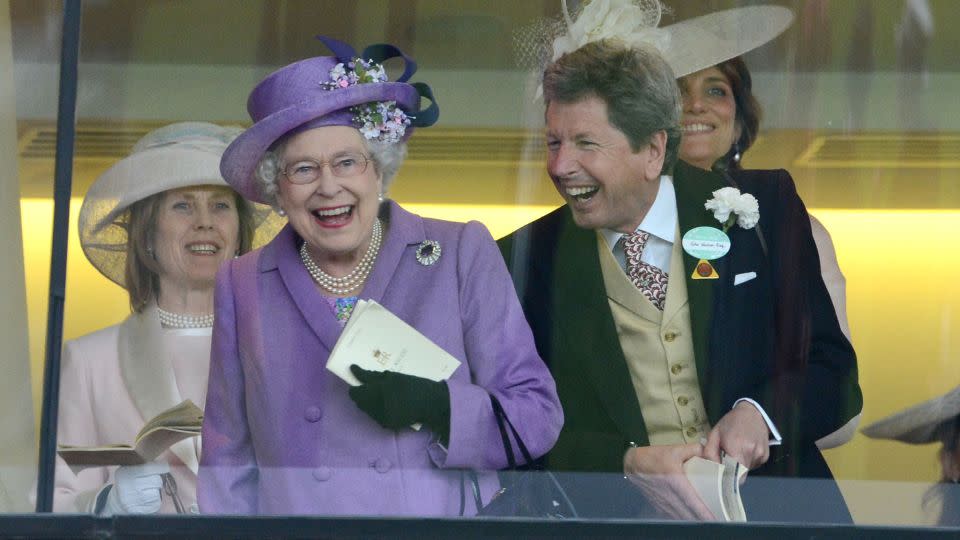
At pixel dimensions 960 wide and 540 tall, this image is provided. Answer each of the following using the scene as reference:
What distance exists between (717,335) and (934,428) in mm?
597

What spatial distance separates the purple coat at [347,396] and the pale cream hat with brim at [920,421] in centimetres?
81

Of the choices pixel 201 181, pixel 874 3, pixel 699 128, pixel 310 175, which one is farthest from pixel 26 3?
pixel 874 3

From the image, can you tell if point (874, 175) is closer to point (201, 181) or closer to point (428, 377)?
point (428, 377)

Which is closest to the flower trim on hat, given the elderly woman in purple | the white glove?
the elderly woman in purple

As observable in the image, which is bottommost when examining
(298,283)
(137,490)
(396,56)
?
(137,490)

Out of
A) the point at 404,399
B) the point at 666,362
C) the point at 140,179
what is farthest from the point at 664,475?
the point at 140,179

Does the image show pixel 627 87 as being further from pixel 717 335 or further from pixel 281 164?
pixel 281 164

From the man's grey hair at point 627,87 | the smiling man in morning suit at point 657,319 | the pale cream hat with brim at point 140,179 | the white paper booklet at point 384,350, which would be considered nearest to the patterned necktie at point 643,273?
the smiling man in morning suit at point 657,319

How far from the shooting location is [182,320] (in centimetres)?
467

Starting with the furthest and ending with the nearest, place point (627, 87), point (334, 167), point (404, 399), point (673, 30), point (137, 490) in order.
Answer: point (673, 30)
point (627, 87)
point (137, 490)
point (334, 167)
point (404, 399)

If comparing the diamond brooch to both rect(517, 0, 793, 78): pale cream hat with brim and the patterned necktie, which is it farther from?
rect(517, 0, 793, 78): pale cream hat with brim

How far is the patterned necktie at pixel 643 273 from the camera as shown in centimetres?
455

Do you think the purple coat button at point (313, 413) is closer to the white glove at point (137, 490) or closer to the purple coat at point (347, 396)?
the purple coat at point (347, 396)

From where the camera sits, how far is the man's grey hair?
4551 mm
